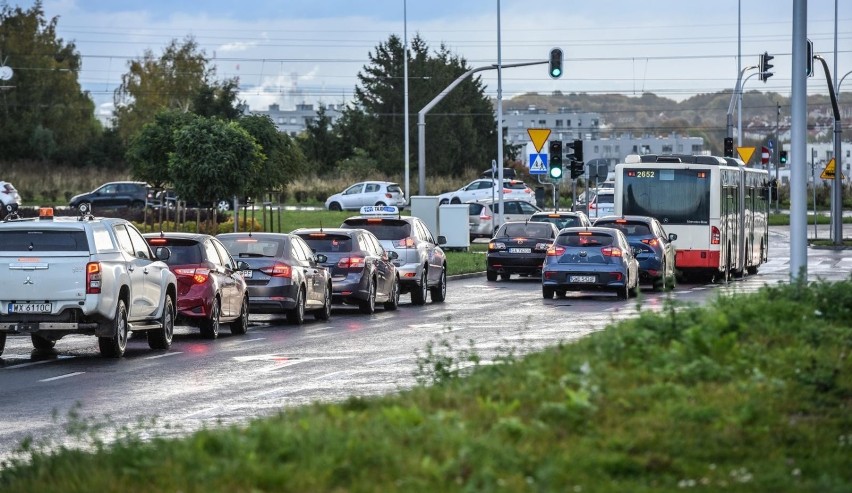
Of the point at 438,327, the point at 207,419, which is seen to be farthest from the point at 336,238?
the point at 207,419

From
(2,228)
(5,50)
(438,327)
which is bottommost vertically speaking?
(438,327)

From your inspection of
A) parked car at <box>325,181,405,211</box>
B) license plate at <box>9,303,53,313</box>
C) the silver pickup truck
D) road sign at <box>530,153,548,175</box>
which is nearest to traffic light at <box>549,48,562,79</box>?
road sign at <box>530,153,548,175</box>

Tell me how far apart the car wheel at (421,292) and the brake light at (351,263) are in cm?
357

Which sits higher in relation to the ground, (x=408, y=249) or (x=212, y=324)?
(x=408, y=249)

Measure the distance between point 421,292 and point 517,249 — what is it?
950 centimetres

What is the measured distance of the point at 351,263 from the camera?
96.6 feet

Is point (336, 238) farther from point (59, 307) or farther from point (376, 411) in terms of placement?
point (376, 411)

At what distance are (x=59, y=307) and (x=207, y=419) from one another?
22.1 feet

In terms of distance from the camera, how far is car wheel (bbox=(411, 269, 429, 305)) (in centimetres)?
3294

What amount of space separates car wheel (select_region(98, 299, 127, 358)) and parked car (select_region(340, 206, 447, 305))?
12218mm

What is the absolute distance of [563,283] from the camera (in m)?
33.8

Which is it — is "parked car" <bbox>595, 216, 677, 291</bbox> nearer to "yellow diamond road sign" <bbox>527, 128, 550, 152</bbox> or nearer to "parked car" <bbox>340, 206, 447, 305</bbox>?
"parked car" <bbox>340, 206, 447, 305</bbox>

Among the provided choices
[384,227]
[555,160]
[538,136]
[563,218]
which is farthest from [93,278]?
[538,136]

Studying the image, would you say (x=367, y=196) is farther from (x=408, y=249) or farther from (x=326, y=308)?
(x=326, y=308)
